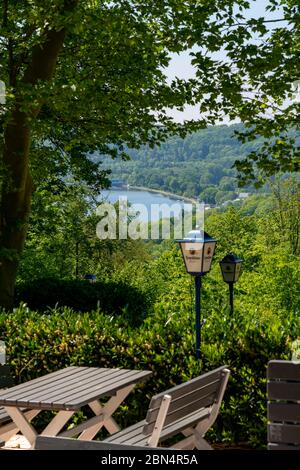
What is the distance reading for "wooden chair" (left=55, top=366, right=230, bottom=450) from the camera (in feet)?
17.1

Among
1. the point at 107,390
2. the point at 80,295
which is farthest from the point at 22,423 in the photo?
the point at 80,295

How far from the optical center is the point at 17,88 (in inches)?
534

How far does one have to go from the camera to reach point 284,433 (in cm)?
501

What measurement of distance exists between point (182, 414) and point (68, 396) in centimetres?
85

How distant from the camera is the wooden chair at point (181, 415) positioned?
5199mm

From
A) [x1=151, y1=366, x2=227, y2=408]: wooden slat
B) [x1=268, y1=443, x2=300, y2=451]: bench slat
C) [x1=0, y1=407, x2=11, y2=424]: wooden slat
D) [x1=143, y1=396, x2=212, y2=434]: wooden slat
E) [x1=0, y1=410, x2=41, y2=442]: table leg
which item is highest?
[x1=151, y1=366, x2=227, y2=408]: wooden slat

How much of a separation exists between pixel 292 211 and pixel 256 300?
26.9 metres

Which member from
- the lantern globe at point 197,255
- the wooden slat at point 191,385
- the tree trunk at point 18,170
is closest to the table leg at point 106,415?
the wooden slat at point 191,385

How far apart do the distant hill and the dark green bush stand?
278 feet

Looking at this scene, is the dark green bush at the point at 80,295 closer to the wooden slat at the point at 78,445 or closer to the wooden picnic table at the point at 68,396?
the wooden picnic table at the point at 68,396

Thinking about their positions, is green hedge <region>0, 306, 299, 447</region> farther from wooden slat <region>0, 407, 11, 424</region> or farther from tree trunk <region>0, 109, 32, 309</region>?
tree trunk <region>0, 109, 32, 309</region>

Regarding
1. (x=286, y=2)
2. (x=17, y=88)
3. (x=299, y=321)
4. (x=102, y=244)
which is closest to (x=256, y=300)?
(x=102, y=244)

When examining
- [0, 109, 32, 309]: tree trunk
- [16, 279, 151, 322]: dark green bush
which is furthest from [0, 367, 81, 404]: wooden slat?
[16, 279, 151, 322]: dark green bush

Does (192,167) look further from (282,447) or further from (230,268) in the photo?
(282,447)
